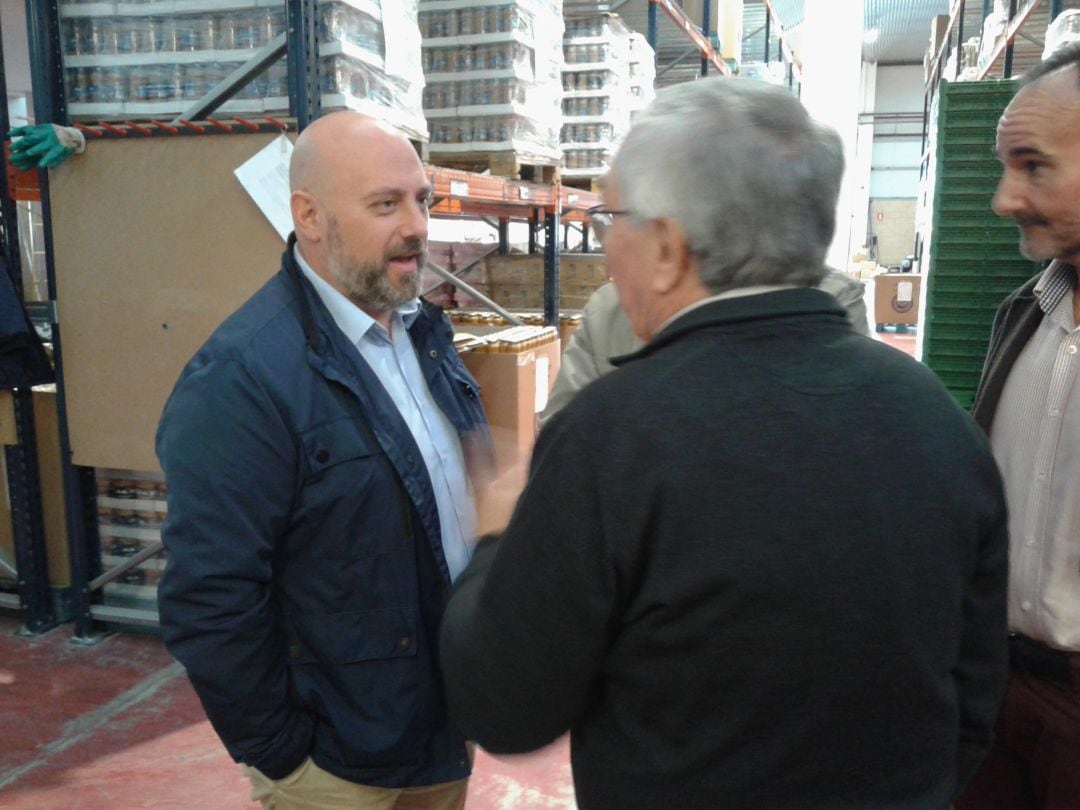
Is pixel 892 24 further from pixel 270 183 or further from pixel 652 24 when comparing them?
pixel 270 183

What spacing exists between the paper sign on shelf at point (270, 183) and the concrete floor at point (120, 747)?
1975 mm

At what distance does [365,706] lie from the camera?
1668 mm

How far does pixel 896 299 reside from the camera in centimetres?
1476

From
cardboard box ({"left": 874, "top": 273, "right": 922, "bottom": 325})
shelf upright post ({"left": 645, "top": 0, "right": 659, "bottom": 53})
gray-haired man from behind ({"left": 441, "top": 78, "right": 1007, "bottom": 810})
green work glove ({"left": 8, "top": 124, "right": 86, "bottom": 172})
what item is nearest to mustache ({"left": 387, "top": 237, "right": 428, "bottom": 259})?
gray-haired man from behind ({"left": 441, "top": 78, "right": 1007, "bottom": 810})

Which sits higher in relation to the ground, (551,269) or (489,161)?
(489,161)

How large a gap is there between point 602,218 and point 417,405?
35.4 inches

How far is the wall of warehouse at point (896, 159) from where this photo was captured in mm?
25641

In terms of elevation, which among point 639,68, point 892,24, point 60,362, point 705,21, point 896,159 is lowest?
point 60,362

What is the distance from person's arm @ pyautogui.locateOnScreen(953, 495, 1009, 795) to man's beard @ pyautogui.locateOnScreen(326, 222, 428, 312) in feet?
4.11

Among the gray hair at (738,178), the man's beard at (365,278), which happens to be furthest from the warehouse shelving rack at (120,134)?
the gray hair at (738,178)

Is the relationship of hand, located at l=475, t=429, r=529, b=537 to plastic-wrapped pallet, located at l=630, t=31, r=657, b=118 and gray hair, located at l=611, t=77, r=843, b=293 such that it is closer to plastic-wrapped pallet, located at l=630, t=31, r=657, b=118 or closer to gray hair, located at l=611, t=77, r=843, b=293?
gray hair, located at l=611, t=77, r=843, b=293

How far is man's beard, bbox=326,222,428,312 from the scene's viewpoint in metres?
1.86

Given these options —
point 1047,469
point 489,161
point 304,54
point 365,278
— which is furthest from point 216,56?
point 1047,469

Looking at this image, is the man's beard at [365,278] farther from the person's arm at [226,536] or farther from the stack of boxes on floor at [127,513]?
the stack of boxes on floor at [127,513]
